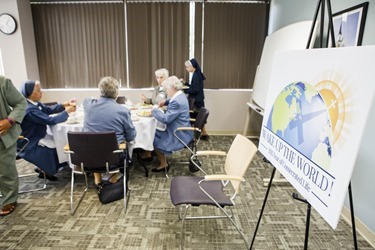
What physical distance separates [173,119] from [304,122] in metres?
1.85

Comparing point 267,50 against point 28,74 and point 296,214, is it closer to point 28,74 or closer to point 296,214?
point 296,214

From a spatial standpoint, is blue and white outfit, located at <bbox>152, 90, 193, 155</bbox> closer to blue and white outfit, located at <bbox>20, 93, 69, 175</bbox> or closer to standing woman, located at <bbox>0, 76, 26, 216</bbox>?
blue and white outfit, located at <bbox>20, 93, 69, 175</bbox>

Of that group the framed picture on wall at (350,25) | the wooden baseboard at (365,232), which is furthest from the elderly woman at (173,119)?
the wooden baseboard at (365,232)

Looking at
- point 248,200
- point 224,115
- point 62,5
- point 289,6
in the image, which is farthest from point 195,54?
point 248,200

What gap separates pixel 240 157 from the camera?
2.00 m

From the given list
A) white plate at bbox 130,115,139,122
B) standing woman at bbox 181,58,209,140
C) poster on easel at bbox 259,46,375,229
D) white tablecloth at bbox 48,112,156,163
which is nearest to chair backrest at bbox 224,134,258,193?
poster on easel at bbox 259,46,375,229

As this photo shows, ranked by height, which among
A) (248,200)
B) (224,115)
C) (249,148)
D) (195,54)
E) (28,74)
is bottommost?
(248,200)

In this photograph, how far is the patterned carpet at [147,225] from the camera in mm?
2023

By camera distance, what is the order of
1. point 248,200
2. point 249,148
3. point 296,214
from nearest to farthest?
1. point 249,148
2. point 296,214
3. point 248,200

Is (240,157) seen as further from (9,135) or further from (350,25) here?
(9,135)

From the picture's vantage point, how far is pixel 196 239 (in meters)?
2.07

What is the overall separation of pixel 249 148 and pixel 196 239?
2.87 feet

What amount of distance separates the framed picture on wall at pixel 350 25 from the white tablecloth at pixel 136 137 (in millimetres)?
2005

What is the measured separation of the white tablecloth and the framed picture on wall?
2.00 meters
